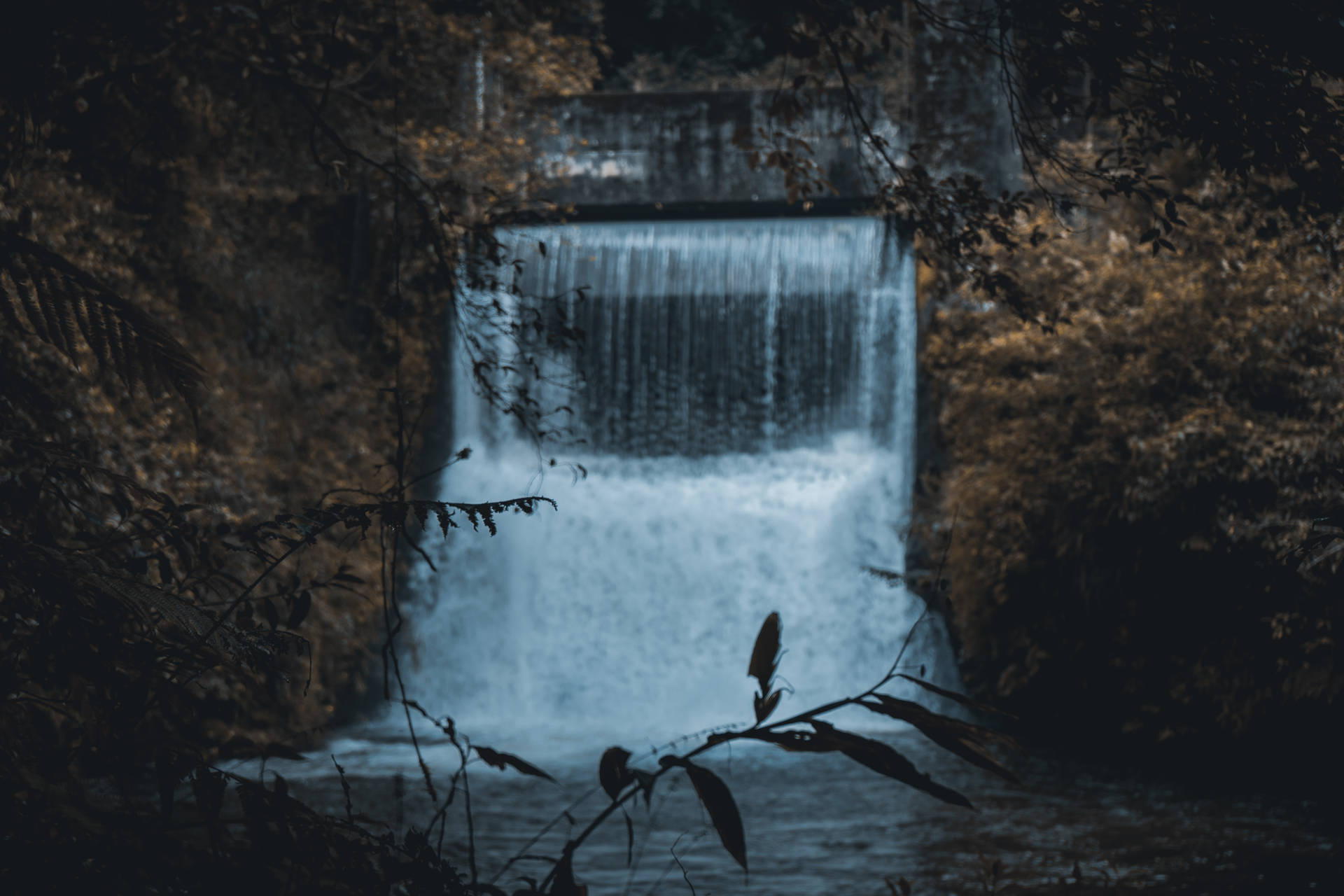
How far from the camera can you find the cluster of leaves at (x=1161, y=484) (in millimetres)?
6398

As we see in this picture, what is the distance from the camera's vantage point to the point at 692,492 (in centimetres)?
1134

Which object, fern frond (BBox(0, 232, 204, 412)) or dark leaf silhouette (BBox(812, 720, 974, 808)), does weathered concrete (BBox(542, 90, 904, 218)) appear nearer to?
fern frond (BBox(0, 232, 204, 412))

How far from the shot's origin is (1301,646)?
625cm

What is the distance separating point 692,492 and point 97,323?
9.70 m

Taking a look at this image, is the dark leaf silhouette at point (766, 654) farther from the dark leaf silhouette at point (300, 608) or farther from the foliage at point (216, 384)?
the dark leaf silhouette at point (300, 608)

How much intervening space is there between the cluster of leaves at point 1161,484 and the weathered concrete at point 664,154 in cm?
432

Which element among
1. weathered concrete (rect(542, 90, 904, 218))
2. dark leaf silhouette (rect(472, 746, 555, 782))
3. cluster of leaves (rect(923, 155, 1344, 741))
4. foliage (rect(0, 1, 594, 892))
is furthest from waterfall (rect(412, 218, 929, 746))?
dark leaf silhouette (rect(472, 746, 555, 782))

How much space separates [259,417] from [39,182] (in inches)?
107

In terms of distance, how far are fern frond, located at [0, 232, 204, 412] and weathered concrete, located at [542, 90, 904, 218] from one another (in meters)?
11.2

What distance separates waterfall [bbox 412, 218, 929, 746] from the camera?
10.4m

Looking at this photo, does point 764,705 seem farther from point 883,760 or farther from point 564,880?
point 564,880

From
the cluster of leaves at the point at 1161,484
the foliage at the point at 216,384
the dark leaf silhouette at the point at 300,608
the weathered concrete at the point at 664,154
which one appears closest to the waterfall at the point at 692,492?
the weathered concrete at the point at 664,154

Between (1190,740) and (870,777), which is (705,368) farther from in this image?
(1190,740)

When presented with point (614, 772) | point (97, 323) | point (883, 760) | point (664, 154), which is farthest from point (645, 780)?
point (664, 154)
